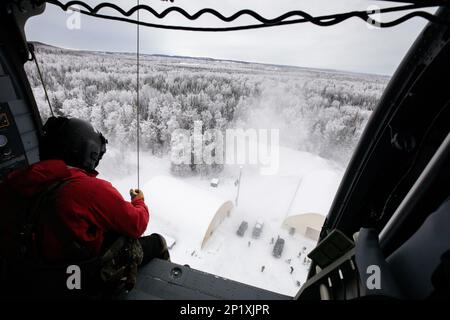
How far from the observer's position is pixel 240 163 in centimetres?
2202

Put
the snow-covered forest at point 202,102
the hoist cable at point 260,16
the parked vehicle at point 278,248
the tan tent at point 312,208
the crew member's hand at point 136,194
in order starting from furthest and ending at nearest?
the snow-covered forest at point 202,102
the tan tent at point 312,208
the parked vehicle at point 278,248
the crew member's hand at point 136,194
the hoist cable at point 260,16

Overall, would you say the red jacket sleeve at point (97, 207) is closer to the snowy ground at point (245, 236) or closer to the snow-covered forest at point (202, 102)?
the snowy ground at point (245, 236)

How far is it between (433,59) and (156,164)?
1820cm

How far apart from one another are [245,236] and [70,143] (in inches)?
355

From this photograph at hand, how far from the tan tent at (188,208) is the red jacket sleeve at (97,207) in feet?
22.4

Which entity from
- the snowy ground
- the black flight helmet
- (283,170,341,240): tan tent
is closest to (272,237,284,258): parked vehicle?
the snowy ground

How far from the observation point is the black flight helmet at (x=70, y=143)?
1.36 metres

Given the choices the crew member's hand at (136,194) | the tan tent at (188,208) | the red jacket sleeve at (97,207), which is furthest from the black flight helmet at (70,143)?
the tan tent at (188,208)

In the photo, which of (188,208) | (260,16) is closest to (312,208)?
(188,208)

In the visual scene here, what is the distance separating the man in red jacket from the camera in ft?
3.79

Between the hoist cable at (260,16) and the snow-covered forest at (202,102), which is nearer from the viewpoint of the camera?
the hoist cable at (260,16)

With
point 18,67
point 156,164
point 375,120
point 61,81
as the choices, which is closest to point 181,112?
point 156,164

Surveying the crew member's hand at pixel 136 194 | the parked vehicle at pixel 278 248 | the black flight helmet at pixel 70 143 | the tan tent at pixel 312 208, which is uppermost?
the black flight helmet at pixel 70 143

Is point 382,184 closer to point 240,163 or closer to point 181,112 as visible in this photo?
point 240,163
